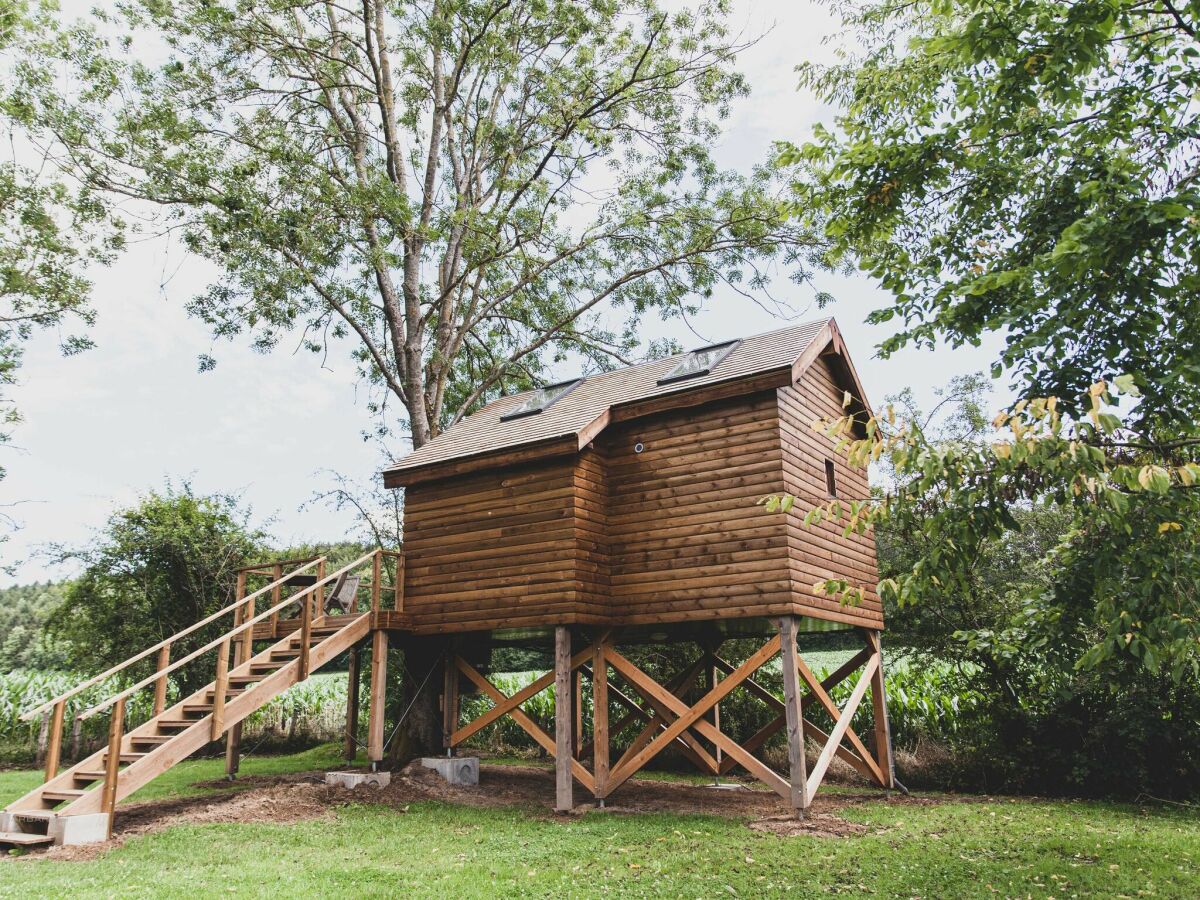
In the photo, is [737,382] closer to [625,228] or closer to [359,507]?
[625,228]

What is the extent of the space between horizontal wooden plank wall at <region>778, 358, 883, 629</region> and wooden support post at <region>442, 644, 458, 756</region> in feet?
21.6

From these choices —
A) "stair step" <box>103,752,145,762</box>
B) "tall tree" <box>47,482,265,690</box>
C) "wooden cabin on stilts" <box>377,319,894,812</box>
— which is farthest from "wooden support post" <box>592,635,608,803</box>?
"tall tree" <box>47,482,265,690</box>

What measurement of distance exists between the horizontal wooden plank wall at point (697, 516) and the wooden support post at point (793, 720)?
384 millimetres

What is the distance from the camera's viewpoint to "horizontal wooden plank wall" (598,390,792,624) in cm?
1100

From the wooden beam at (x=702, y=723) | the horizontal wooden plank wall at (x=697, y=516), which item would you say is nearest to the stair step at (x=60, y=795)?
the wooden beam at (x=702, y=723)

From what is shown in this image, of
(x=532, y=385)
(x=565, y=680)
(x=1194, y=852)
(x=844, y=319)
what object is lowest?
(x=1194, y=852)

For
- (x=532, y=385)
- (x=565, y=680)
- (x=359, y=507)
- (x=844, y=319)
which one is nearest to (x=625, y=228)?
(x=532, y=385)

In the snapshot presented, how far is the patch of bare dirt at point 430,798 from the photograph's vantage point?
32.6 feet

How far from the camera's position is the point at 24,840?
855 centimetres

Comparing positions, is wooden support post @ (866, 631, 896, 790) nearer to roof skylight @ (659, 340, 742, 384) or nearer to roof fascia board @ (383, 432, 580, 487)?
roof skylight @ (659, 340, 742, 384)

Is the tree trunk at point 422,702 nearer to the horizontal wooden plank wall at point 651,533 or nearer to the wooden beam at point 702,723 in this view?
the horizontal wooden plank wall at point 651,533

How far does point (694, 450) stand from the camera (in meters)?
12.0

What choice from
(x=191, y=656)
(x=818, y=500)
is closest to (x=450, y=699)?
(x=191, y=656)

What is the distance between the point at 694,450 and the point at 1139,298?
622 centimetres
